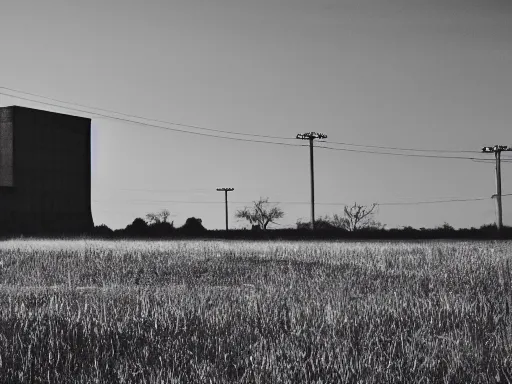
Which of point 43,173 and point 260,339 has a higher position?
point 43,173

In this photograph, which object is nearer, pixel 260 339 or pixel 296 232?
pixel 260 339

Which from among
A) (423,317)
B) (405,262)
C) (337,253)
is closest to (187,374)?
(423,317)

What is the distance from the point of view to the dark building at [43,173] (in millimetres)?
44875

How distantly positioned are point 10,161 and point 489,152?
37946 mm

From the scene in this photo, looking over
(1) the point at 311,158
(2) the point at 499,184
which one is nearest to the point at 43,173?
(1) the point at 311,158

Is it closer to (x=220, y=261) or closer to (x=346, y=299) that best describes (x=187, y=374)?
(x=346, y=299)

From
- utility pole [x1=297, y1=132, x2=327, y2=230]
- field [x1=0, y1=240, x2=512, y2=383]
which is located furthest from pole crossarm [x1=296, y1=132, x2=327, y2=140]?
field [x1=0, y1=240, x2=512, y2=383]

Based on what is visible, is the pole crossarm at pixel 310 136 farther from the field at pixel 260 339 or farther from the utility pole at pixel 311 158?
the field at pixel 260 339

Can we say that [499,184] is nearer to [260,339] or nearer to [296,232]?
[296,232]

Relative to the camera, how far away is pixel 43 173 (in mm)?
46781

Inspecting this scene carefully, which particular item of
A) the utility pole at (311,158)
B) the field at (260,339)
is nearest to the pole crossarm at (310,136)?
the utility pole at (311,158)

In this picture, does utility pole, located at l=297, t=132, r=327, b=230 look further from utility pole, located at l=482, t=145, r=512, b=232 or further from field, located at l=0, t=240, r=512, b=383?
field, located at l=0, t=240, r=512, b=383

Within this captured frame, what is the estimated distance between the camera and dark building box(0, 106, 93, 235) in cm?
4488

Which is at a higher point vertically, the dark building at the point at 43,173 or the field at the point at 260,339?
the dark building at the point at 43,173
